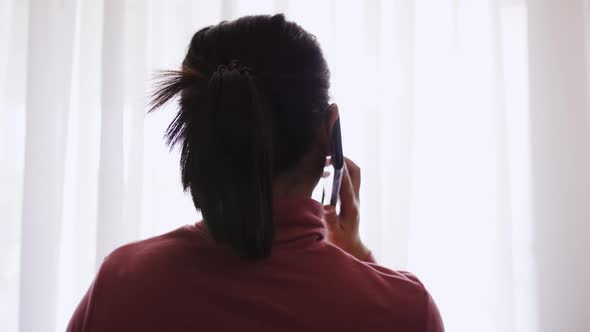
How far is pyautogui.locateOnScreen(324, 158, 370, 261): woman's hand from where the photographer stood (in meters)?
0.65

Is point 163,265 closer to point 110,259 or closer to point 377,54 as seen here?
point 110,259

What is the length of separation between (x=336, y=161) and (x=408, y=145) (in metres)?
0.51

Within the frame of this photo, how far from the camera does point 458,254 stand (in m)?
1.05

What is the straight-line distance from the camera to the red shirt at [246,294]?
0.44 metres

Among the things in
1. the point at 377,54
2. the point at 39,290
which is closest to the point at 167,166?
the point at 39,290

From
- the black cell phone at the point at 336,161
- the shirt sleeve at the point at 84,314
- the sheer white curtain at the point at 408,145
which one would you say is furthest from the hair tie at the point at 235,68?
the sheer white curtain at the point at 408,145

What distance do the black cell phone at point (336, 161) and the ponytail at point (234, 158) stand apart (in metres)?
0.11

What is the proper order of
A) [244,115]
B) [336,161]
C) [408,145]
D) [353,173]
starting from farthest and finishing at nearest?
[408,145]
[353,173]
[336,161]
[244,115]

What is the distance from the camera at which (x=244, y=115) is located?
0.43m

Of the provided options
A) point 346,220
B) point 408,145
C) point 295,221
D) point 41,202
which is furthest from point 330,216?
point 41,202

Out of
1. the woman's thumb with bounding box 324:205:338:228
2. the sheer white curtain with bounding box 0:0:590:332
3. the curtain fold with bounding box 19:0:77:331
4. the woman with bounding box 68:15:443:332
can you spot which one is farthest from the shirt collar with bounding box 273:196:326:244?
the curtain fold with bounding box 19:0:77:331

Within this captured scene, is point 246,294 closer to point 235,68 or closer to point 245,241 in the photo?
point 245,241

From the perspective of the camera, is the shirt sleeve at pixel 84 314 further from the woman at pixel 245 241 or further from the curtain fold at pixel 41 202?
the curtain fold at pixel 41 202

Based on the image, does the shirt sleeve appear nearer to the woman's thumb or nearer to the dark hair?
the dark hair
